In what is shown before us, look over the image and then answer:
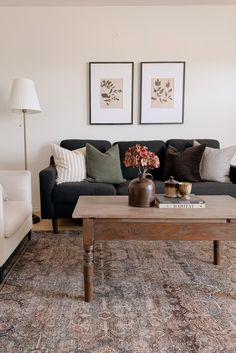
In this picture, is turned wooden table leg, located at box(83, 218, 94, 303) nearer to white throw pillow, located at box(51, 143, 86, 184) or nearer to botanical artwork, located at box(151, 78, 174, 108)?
white throw pillow, located at box(51, 143, 86, 184)

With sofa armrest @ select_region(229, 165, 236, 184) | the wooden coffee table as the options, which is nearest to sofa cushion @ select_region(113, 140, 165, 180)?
sofa armrest @ select_region(229, 165, 236, 184)

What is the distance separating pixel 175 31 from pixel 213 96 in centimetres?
91

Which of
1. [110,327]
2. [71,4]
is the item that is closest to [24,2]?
[71,4]

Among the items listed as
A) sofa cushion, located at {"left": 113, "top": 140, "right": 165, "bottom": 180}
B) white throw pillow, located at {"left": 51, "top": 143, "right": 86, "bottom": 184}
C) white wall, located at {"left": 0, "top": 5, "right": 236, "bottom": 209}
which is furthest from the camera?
white wall, located at {"left": 0, "top": 5, "right": 236, "bottom": 209}

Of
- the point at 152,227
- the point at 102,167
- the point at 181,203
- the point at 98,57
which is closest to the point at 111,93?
the point at 98,57

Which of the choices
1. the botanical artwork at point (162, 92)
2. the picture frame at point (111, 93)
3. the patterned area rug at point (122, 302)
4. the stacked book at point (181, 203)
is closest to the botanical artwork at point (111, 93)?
the picture frame at point (111, 93)

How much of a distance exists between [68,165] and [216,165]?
156 centimetres

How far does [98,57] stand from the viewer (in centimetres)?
364

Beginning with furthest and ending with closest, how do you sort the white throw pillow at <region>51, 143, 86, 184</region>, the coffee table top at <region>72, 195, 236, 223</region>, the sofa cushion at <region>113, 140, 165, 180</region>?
the sofa cushion at <region>113, 140, 165, 180</region>, the white throw pillow at <region>51, 143, 86, 184</region>, the coffee table top at <region>72, 195, 236, 223</region>

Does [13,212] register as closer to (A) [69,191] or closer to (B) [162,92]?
(A) [69,191]

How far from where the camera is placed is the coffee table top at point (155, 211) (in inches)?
65.8

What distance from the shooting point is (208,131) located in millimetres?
3791

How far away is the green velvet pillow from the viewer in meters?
3.17

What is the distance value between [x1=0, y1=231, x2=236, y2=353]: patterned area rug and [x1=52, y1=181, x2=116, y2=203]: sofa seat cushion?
1.64 feet
